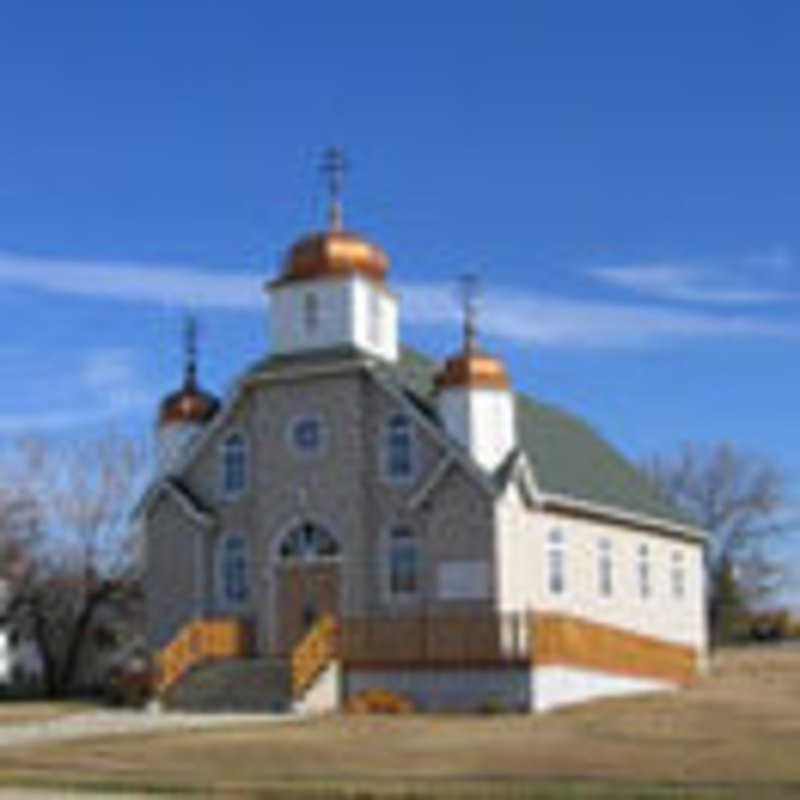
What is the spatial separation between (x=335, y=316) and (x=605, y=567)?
362 inches

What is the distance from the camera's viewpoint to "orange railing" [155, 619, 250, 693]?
111ft

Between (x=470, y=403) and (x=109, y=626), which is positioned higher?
(x=470, y=403)

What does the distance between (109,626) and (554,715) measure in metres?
22.7

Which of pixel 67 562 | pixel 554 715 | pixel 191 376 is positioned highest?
pixel 191 376

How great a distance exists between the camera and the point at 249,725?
91.7 ft

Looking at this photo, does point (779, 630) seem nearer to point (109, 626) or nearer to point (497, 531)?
point (109, 626)

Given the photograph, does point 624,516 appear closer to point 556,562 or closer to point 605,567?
point 605,567

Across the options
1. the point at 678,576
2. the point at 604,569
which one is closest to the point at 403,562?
the point at 604,569

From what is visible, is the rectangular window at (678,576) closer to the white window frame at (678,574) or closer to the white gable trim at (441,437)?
the white window frame at (678,574)

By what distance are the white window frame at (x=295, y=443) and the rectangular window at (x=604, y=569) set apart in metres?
7.58

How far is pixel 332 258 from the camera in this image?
37469 millimetres

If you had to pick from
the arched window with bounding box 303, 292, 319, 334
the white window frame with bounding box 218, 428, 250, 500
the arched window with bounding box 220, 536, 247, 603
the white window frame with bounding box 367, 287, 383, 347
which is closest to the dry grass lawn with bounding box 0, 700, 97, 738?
the arched window with bounding box 220, 536, 247, 603

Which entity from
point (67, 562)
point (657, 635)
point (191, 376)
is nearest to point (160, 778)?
point (191, 376)

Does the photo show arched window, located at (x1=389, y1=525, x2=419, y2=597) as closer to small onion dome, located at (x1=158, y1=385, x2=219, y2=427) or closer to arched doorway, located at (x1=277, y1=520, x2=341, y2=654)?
arched doorway, located at (x1=277, y1=520, x2=341, y2=654)
